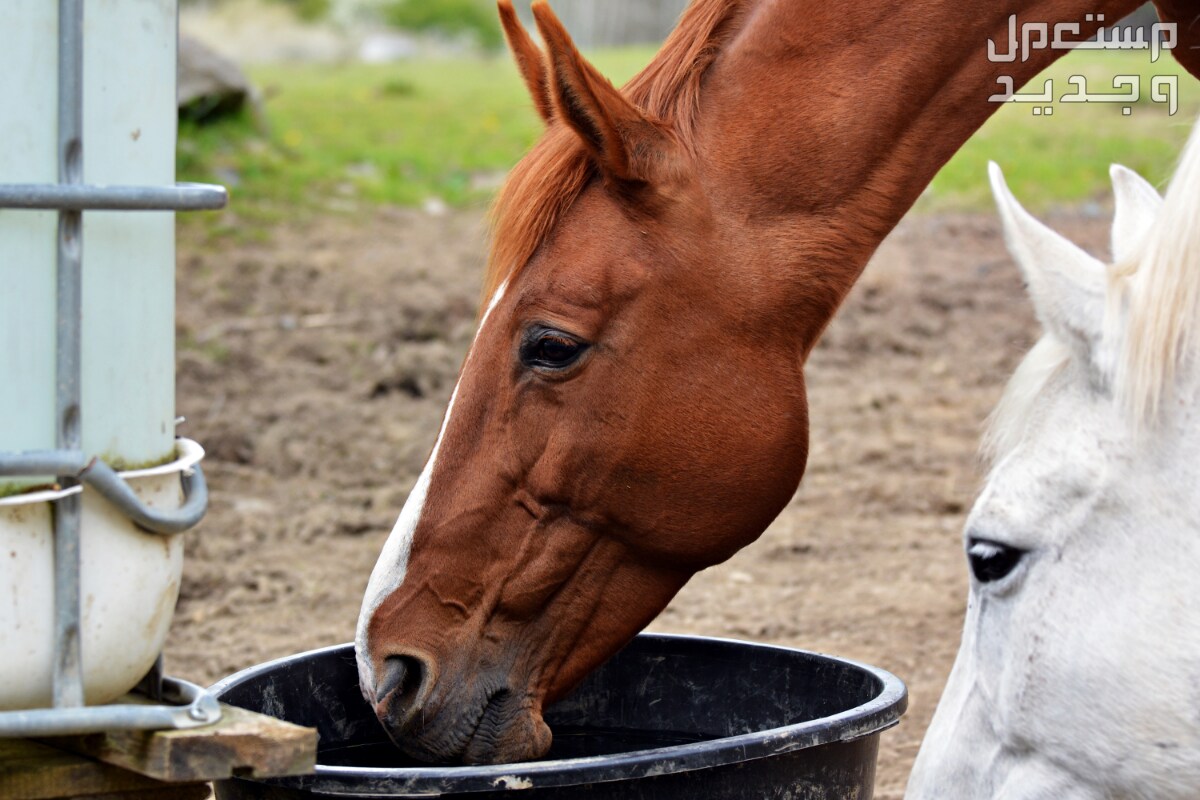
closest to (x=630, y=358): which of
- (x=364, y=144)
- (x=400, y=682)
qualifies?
(x=400, y=682)

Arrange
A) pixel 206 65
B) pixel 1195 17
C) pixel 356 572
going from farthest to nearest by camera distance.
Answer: pixel 206 65
pixel 356 572
pixel 1195 17

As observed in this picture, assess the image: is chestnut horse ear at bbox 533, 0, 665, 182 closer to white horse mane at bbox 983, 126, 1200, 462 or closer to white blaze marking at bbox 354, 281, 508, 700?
white blaze marking at bbox 354, 281, 508, 700

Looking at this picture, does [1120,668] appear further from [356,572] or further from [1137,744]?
[356,572]

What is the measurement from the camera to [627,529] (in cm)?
202

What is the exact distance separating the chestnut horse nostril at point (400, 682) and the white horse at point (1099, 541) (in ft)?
2.49

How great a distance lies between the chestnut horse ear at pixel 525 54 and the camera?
2.09 m

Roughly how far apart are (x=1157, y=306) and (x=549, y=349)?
0.86 meters

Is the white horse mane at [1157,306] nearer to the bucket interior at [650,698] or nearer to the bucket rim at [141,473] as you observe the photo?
the bucket interior at [650,698]

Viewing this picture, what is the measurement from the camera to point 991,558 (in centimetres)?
158

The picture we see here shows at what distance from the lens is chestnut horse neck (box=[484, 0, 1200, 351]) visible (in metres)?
2.02

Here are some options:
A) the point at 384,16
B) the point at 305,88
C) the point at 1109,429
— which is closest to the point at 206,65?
the point at 305,88

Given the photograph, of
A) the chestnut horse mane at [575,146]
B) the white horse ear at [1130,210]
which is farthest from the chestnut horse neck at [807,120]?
the white horse ear at [1130,210]

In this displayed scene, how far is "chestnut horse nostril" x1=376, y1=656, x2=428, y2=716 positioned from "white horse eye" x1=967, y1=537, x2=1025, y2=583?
0.79 m

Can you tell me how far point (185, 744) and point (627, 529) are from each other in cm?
79
